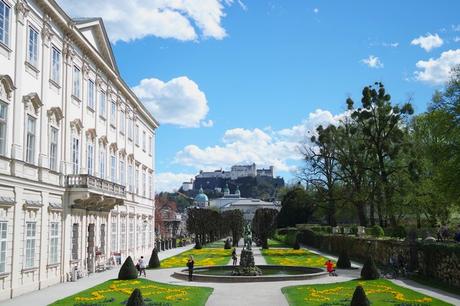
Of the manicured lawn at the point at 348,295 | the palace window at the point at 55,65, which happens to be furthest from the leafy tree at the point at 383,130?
the palace window at the point at 55,65

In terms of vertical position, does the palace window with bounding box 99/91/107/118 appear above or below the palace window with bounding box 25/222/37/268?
above

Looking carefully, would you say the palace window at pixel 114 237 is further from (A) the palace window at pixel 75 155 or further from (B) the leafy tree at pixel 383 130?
(B) the leafy tree at pixel 383 130

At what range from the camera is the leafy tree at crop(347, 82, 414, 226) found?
51938 mm

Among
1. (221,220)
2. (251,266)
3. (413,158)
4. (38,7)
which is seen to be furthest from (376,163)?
(221,220)

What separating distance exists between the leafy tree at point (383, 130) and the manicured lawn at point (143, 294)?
29.7 m

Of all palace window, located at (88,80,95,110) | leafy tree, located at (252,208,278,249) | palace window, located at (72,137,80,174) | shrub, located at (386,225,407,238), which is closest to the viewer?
palace window, located at (72,137,80,174)

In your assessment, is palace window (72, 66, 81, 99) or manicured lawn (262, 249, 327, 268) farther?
manicured lawn (262, 249, 327, 268)

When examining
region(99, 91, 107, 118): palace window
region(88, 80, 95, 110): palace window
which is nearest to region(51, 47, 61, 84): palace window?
region(88, 80, 95, 110): palace window

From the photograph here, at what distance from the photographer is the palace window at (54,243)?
29134 mm

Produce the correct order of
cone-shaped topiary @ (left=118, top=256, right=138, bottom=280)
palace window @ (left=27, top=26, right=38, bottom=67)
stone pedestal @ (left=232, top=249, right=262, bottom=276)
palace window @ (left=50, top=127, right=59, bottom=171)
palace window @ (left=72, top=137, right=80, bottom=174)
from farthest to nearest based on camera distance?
palace window @ (left=72, top=137, right=80, bottom=174), stone pedestal @ (left=232, top=249, right=262, bottom=276), cone-shaped topiary @ (left=118, top=256, right=138, bottom=280), palace window @ (left=50, top=127, right=59, bottom=171), palace window @ (left=27, top=26, right=38, bottom=67)

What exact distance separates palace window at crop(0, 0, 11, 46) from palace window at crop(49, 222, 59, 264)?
10.4m

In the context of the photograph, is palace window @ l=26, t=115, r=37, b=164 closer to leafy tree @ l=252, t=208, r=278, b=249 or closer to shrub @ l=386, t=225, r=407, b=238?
shrub @ l=386, t=225, r=407, b=238

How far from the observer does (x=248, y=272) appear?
32.7 m

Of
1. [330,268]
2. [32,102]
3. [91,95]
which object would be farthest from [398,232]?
[32,102]
